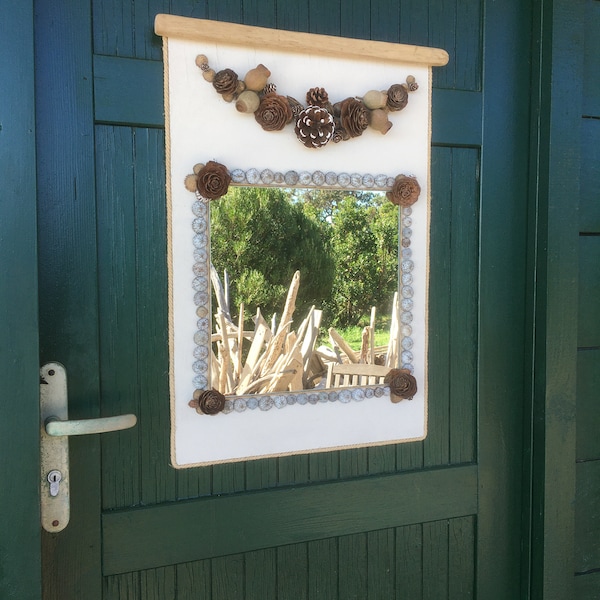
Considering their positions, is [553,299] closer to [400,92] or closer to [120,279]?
[400,92]

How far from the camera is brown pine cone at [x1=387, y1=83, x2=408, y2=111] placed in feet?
3.76

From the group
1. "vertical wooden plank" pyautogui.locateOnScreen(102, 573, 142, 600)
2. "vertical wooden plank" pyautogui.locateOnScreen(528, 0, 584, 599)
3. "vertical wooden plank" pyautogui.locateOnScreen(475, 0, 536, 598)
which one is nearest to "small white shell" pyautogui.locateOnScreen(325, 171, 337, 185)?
"vertical wooden plank" pyautogui.locateOnScreen(475, 0, 536, 598)

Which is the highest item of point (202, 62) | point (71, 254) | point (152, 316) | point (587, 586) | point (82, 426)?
point (202, 62)

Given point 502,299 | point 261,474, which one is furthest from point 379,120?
point 261,474

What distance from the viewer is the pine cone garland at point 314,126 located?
110cm

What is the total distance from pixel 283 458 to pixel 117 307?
1.41 feet

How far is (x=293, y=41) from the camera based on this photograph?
3.60 ft

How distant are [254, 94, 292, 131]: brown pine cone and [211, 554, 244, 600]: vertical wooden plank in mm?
813

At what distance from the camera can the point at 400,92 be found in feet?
3.78

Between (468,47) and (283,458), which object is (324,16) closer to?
(468,47)

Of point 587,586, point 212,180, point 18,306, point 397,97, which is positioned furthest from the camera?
point 587,586

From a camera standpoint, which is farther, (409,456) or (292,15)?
(409,456)

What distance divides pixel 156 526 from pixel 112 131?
2.33ft

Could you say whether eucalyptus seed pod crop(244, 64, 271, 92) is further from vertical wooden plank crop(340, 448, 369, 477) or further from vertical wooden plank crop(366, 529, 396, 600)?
vertical wooden plank crop(366, 529, 396, 600)
